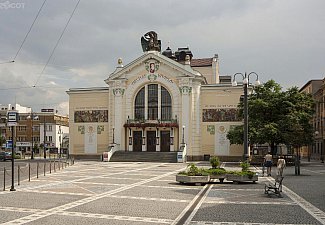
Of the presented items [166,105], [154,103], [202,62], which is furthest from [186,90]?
[202,62]

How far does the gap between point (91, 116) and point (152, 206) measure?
48.4 m

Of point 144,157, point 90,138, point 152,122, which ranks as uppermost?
point 152,122

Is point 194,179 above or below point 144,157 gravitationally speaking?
above

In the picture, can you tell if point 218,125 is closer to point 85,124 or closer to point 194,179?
point 85,124

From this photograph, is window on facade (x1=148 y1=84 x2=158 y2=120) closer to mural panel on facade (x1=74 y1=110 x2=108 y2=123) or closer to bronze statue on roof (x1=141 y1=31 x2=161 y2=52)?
bronze statue on roof (x1=141 y1=31 x2=161 y2=52)

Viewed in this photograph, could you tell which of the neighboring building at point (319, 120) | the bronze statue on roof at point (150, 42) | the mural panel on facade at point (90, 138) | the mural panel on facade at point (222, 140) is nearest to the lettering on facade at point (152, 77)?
the bronze statue on roof at point (150, 42)

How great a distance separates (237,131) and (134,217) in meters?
37.5

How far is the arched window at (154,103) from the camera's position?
5850 centimetres

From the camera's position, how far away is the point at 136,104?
196 ft

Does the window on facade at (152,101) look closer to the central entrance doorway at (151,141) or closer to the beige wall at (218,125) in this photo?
the central entrance doorway at (151,141)

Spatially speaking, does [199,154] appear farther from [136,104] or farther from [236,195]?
[236,195]

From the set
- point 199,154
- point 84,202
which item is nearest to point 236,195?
point 84,202

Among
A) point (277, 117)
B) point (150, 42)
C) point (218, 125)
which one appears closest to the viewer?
point (277, 117)

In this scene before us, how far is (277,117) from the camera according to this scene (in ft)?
153
